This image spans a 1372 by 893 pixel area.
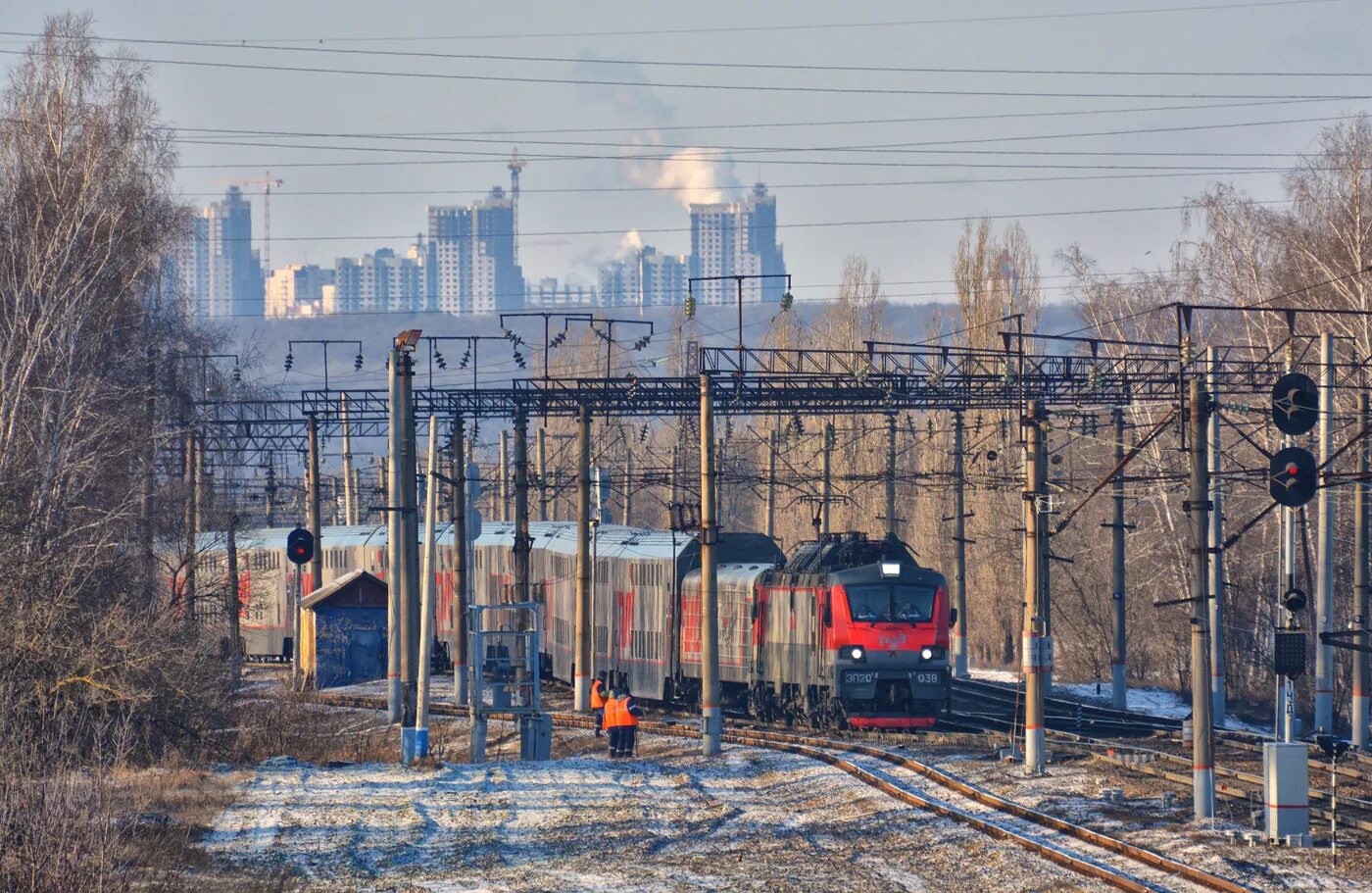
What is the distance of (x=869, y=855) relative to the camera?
56.6 ft

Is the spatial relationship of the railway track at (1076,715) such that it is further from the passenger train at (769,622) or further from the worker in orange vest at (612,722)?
the worker in orange vest at (612,722)

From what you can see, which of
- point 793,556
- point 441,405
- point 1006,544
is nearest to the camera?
point 793,556

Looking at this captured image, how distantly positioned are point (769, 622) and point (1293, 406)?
1274cm

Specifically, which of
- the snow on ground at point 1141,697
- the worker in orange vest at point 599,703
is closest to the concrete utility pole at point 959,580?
the snow on ground at point 1141,697

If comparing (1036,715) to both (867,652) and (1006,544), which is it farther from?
(1006,544)

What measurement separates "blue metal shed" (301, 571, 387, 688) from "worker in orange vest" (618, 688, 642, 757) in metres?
13.8

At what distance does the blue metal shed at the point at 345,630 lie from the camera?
39.1 metres

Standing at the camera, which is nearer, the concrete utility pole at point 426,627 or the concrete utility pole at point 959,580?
the concrete utility pole at point 426,627

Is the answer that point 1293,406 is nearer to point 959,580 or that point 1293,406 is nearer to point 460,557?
point 460,557

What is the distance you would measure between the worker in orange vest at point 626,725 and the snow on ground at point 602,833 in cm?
178

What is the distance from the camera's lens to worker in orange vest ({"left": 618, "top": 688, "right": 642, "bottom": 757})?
26172 millimetres

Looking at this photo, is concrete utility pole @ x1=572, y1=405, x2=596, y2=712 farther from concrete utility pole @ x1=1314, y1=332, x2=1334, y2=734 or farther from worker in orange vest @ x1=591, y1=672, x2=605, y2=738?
concrete utility pole @ x1=1314, y1=332, x2=1334, y2=734

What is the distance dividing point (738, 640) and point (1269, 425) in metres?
13.6

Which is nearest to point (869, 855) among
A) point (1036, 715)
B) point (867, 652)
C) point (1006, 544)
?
point (1036, 715)
